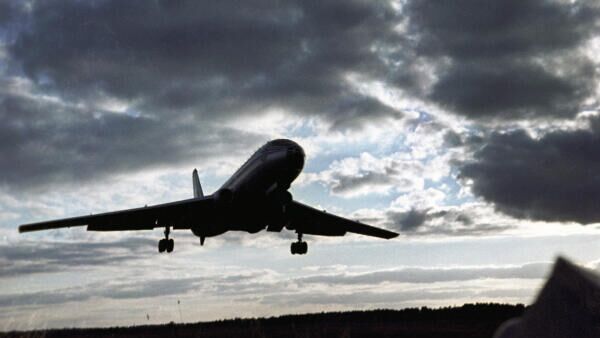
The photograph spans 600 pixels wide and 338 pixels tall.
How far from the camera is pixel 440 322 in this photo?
2641 centimetres

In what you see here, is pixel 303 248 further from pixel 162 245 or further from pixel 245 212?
pixel 162 245

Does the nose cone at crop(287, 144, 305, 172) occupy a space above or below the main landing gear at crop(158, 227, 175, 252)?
above

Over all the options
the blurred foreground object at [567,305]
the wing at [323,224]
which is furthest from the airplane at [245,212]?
the blurred foreground object at [567,305]

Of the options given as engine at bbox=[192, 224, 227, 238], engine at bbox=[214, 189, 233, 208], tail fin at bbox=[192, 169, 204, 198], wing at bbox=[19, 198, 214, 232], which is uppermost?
tail fin at bbox=[192, 169, 204, 198]

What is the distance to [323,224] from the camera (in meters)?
41.1

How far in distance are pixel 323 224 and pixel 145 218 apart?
12068 mm

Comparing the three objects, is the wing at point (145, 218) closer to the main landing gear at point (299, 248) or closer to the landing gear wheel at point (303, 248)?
the main landing gear at point (299, 248)

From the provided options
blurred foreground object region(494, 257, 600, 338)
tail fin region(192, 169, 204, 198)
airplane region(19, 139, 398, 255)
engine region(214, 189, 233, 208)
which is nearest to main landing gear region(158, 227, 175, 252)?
airplane region(19, 139, 398, 255)

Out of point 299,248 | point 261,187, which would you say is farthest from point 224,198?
point 299,248

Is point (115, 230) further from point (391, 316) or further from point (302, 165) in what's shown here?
point (391, 316)

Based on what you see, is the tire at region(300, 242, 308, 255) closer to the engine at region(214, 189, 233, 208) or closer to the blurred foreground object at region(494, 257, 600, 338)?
the engine at region(214, 189, 233, 208)

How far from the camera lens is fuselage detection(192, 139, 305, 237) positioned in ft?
99.3

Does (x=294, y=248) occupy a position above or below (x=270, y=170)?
below

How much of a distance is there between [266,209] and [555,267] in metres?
29.8
